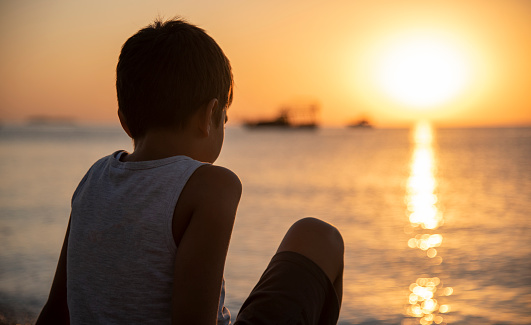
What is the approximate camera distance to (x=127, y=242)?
1115 mm

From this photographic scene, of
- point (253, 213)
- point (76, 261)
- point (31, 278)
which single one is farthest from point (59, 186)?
point (76, 261)

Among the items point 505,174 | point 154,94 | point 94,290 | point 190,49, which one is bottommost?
point 94,290

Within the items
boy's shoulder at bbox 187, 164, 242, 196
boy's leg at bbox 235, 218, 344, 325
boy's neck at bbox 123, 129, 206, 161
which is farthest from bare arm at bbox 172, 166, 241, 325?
boy's leg at bbox 235, 218, 344, 325

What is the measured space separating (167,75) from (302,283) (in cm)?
69

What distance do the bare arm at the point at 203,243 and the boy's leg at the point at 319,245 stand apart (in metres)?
0.45

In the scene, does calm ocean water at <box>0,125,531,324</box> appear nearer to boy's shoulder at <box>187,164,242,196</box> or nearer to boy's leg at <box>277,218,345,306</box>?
boy's leg at <box>277,218,345,306</box>

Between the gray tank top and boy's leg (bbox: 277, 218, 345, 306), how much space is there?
1.60ft

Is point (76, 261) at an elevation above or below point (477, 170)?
below

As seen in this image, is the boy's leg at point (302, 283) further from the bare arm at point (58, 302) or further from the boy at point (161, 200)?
the bare arm at point (58, 302)

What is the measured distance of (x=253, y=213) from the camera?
11805mm

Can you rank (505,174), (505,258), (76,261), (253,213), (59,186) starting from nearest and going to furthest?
(76,261) → (505,258) → (253,213) → (59,186) → (505,174)

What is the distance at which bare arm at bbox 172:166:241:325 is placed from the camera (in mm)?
1056

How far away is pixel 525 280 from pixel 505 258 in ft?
4.51

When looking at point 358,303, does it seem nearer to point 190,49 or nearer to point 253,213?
point 190,49
